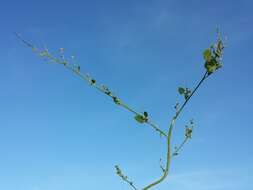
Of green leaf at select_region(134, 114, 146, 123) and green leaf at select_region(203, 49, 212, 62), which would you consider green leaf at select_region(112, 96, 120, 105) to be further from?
green leaf at select_region(203, 49, 212, 62)

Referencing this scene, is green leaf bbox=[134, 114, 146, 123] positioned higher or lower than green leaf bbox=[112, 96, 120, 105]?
lower

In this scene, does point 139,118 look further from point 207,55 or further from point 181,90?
point 207,55

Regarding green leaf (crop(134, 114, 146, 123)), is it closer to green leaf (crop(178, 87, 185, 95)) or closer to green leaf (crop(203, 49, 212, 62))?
green leaf (crop(178, 87, 185, 95))

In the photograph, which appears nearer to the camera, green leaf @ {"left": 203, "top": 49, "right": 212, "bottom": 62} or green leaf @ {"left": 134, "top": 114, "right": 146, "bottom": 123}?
green leaf @ {"left": 203, "top": 49, "right": 212, "bottom": 62}

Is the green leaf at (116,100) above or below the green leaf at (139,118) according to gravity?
above

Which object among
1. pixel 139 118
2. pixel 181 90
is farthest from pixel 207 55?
pixel 139 118

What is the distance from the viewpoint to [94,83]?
16.0 feet

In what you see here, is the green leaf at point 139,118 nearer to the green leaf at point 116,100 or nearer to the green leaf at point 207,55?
the green leaf at point 116,100

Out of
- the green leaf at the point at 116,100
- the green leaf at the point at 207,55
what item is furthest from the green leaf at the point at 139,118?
the green leaf at the point at 207,55

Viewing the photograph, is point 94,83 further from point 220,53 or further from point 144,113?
point 220,53

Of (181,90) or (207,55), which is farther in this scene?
(181,90)

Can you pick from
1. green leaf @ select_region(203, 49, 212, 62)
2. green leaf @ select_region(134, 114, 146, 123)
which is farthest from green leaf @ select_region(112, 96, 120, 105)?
green leaf @ select_region(203, 49, 212, 62)

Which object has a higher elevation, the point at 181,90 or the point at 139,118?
the point at 181,90

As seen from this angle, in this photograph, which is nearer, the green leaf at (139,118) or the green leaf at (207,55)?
the green leaf at (207,55)
